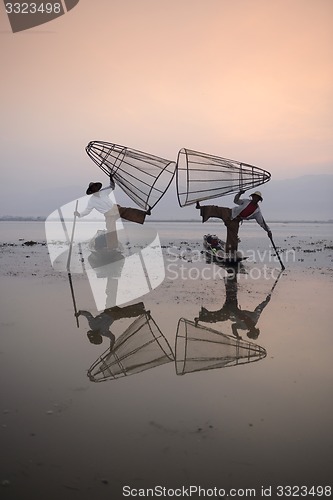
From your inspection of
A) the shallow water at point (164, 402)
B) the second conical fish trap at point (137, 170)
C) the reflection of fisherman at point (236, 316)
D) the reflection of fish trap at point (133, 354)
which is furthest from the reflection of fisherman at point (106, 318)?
the second conical fish trap at point (137, 170)

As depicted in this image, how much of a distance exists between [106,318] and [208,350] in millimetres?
2197

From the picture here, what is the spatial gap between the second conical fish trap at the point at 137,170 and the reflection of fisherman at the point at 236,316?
188 inches

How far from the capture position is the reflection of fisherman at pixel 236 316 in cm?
608

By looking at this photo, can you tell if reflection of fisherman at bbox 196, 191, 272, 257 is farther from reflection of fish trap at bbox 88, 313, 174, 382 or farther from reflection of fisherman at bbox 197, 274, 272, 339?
reflection of fish trap at bbox 88, 313, 174, 382

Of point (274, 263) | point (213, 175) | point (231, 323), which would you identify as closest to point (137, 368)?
point (231, 323)

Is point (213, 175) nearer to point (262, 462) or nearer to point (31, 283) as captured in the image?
point (31, 283)

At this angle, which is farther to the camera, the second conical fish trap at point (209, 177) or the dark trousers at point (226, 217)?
the dark trousers at point (226, 217)

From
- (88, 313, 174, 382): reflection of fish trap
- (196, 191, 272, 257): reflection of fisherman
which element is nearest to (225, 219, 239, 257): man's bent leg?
(196, 191, 272, 257): reflection of fisherman

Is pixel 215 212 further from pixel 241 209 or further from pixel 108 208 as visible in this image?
pixel 108 208

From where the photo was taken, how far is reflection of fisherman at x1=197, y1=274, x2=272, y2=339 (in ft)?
19.9

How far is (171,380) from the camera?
4.17m

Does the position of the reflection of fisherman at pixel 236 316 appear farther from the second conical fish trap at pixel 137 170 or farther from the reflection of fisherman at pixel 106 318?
the second conical fish trap at pixel 137 170

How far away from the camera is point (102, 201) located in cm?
1235

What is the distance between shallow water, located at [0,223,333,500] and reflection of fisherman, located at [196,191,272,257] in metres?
6.14
